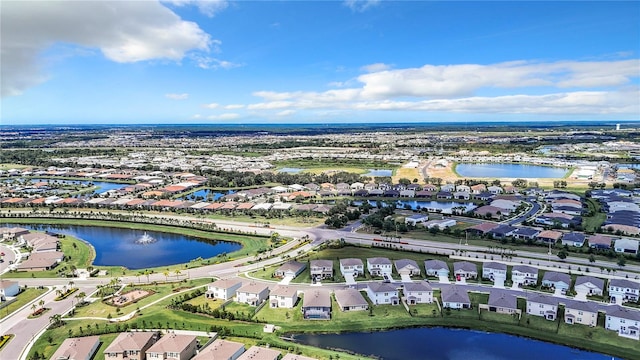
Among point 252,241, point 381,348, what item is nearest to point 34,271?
point 252,241

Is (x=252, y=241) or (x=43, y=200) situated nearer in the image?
(x=252, y=241)

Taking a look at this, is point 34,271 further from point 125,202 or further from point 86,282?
point 125,202

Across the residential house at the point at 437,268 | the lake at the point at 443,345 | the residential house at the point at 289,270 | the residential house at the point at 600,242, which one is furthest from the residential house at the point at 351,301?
the residential house at the point at 600,242

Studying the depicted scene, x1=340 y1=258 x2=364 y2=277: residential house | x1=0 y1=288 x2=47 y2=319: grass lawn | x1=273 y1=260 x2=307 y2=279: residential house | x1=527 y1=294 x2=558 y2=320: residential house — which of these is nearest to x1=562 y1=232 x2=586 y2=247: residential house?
x1=527 y1=294 x2=558 y2=320: residential house

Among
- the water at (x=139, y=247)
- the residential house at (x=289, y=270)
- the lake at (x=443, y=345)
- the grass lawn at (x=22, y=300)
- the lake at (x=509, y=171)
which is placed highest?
the lake at (x=509, y=171)

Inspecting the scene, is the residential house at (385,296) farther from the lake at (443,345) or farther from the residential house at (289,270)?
the residential house at (289,270)

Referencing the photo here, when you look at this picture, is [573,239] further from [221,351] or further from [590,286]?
[221,351]

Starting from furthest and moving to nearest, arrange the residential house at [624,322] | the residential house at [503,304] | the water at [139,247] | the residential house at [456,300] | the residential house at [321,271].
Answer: the water at [139,247] → the residential house at [321,271] → the residential house at [456,300] → the residential house at [503,304] → the residential house at [624,322]
